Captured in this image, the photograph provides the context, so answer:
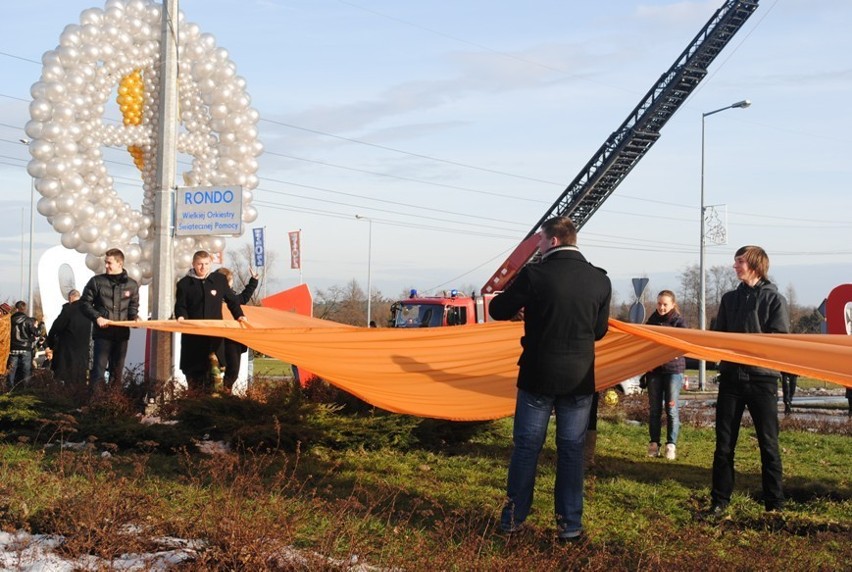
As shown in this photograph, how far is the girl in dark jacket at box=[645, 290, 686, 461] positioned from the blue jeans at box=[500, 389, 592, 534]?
4.44 m

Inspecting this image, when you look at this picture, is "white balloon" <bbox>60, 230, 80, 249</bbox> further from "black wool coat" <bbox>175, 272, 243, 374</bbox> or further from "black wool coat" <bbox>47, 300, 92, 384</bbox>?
"black wool coat" <bbox>175, 272, 243, 374</bbox>

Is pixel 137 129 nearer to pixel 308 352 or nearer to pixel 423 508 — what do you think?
pixel 308 352

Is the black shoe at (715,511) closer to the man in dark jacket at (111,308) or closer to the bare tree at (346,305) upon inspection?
the man in dark jacket at (111,308)

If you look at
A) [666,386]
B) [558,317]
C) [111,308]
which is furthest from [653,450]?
[111,308]

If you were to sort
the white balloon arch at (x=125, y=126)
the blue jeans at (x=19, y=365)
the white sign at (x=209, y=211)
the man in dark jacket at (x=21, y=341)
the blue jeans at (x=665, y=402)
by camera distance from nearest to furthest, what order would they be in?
1. the blue jeans at (x=665, y=402)
2. the white sign at (x=209, y=211)
3. the white balloon arch at (x=125, y=126)
4. the blue jeans at (x=19, y=365)
5. the man in dark jacket at (x=21, y=341)

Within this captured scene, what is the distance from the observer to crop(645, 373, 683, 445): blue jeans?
405 inches

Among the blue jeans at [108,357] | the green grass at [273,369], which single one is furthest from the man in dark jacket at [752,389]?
the green grass at [273,369]

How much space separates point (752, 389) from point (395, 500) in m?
2.57

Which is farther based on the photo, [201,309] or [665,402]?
[665,402]

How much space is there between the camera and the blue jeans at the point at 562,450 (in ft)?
19.5

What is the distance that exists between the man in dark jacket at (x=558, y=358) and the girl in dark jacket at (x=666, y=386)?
443 centimetres

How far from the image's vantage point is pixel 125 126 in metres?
13.7

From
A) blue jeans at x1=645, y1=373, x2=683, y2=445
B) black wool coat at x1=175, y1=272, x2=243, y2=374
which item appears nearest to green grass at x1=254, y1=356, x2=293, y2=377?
black wool coat at x1=175, y1=272, x2=243, y2=374

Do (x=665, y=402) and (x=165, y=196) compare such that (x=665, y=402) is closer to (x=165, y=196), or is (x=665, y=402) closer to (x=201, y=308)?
(x=201, y=308)
